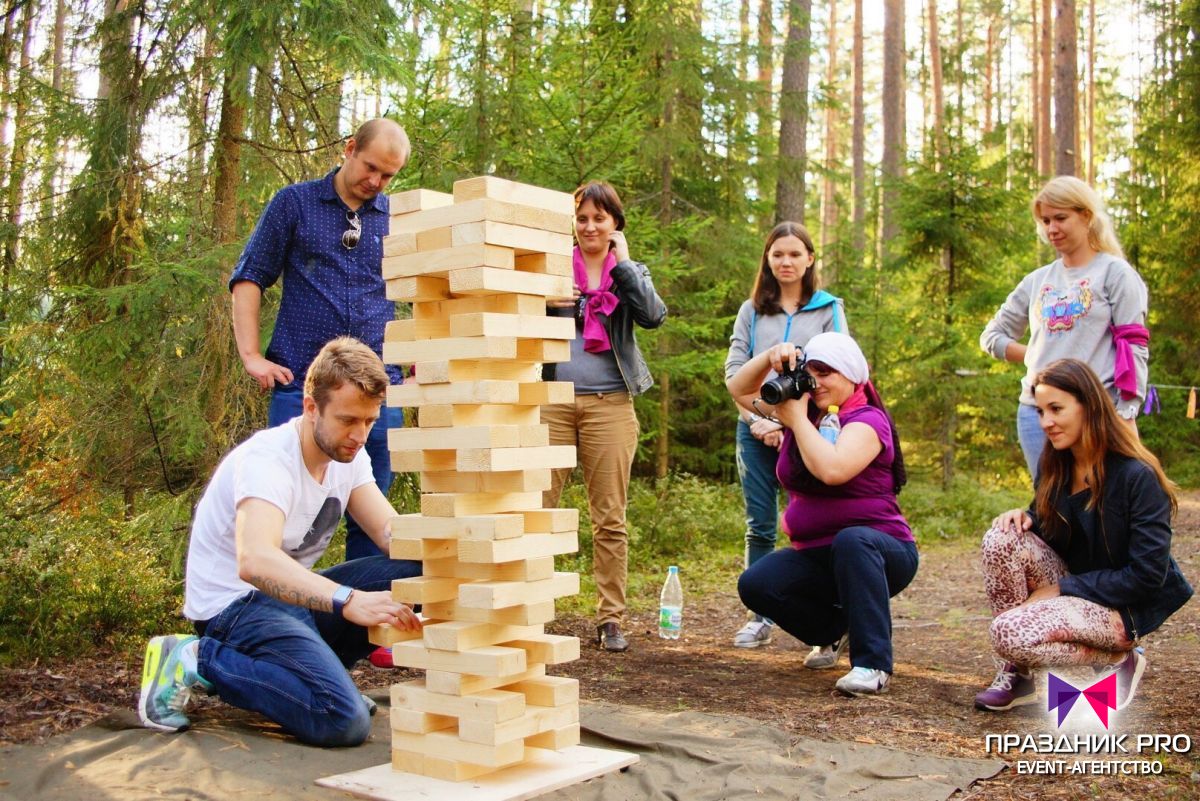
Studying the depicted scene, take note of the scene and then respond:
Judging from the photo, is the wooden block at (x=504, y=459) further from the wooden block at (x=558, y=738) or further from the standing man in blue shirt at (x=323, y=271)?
the standing man in blue shirt at (x=323, y=271)

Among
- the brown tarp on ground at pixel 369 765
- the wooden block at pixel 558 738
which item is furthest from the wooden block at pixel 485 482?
the brown tarp on ground at pixel 369 765

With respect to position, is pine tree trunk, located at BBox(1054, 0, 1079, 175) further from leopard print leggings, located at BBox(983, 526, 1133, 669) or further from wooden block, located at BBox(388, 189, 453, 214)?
wooden block, located at BBox(388, 189, 453, 214)

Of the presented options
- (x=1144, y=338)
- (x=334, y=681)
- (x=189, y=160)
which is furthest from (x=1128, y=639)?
(x=189, y=160)

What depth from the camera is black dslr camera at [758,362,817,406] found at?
3941 millimetres

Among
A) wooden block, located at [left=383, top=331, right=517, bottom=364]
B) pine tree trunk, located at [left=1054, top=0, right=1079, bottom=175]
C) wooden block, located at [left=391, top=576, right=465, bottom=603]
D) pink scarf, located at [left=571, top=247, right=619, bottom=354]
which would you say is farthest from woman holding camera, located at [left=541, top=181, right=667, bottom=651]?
pine tree trunk, located at [left=1054, top=0, right=1079, bottom=175]

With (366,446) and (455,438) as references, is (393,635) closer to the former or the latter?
(455,438)

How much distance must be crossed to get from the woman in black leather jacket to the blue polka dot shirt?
2366mm

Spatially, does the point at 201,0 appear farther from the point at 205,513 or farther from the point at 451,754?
the point at 451,754

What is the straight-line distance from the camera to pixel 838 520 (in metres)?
4.09

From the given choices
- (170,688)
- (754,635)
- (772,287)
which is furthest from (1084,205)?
(170,688)

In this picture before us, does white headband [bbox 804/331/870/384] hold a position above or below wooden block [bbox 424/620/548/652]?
above

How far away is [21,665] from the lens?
161 inches

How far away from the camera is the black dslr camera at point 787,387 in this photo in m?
3.94

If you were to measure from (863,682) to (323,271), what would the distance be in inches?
98.5
